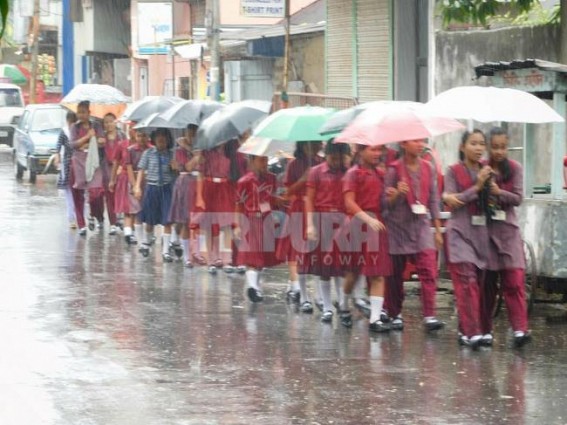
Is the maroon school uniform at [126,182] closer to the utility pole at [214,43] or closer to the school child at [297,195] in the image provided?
the school child at [297,195]

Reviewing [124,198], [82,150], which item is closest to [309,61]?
[82,150]

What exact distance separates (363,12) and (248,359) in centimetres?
1293

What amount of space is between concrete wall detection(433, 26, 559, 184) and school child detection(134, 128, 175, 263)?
339 cm

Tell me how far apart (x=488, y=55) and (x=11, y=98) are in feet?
98.9

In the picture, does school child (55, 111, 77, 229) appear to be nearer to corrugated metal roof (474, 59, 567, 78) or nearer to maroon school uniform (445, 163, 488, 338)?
corrugated metal roof (474, 59, 567, 78)

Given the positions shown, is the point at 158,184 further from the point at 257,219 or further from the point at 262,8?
the point at 262,8

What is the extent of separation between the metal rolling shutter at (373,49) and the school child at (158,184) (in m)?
5.30

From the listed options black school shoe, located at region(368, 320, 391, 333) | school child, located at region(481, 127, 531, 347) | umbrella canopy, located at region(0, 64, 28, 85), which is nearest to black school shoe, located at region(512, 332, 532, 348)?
school child, located at region(481, 127, 531, 347)

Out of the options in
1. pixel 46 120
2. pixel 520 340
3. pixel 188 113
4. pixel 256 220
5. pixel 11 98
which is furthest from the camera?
pixel 11 98

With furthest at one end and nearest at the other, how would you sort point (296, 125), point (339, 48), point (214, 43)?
point (214, 43)
point (339, 48)
point (296, 125)

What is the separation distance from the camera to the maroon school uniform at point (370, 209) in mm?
11391

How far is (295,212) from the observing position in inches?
506

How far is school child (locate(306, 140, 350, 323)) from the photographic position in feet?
39.3

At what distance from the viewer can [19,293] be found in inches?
542
